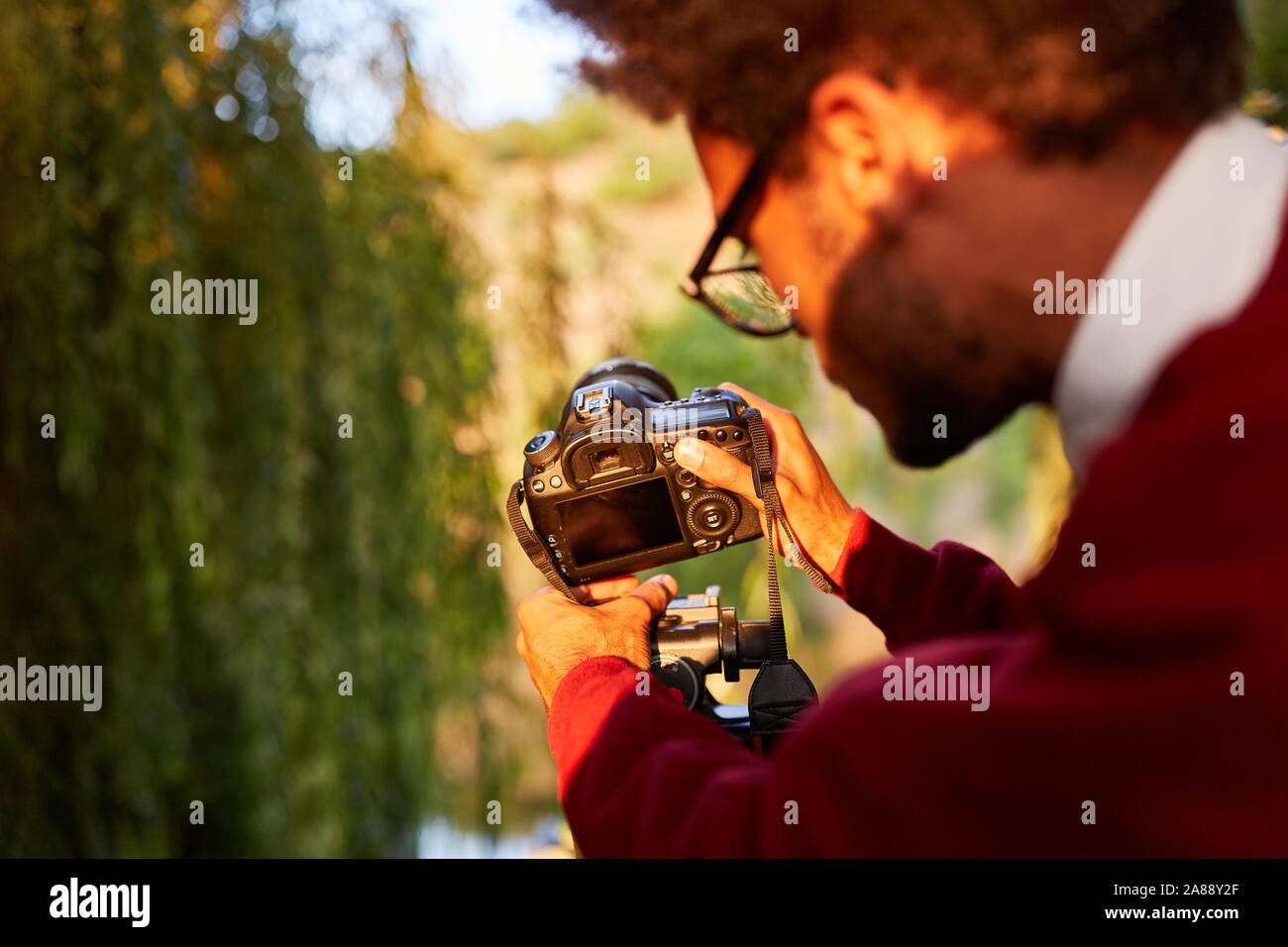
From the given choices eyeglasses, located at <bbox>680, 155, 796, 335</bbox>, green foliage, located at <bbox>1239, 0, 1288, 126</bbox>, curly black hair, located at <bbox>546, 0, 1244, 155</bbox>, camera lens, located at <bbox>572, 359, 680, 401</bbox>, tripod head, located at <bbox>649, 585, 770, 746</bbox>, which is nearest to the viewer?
curly black hair, located at <bbox>546, 0, 1244, 155</bbox>

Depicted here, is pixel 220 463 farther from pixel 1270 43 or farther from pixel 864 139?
pixel 1270 43

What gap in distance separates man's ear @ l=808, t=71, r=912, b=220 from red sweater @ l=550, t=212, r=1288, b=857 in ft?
0.73

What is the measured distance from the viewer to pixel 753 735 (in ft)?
2.95

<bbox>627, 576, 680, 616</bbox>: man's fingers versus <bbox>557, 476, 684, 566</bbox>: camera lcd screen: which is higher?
<bbox>557, 476, 684, 566</bbox>: camera lcd screen

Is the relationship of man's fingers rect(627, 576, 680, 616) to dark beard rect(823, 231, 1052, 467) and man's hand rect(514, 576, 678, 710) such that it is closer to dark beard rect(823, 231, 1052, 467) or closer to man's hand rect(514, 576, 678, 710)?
man's hand rect(514, 576, 678, 710)

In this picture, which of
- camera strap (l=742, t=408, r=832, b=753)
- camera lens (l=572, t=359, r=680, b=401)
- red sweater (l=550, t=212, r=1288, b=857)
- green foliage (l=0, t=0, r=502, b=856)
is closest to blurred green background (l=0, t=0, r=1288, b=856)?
green foliage (l=0, t=0, r=502, b=856)

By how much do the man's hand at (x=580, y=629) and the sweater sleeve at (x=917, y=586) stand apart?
210 mm


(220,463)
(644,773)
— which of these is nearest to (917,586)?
(644,773)

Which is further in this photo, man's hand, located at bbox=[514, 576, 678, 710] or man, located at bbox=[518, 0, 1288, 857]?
man's hand, located at bbox=[514, 576, 678, 710]

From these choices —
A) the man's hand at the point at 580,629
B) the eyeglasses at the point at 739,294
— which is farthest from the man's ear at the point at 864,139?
the man's hand at the point at 580,629

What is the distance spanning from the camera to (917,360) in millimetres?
686

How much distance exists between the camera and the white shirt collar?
57cm
